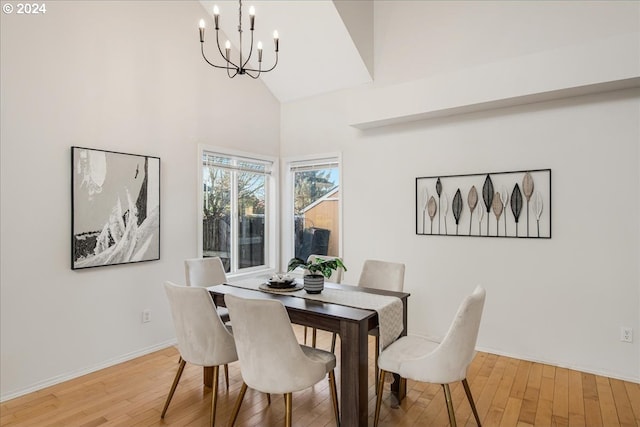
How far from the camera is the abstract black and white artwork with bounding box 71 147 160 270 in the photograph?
120 inches

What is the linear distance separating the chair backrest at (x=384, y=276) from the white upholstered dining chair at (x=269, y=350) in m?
1.30

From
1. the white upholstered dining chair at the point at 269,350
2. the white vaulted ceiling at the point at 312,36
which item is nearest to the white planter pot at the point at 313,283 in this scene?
the white upholstered dining chair at the point at 269,350

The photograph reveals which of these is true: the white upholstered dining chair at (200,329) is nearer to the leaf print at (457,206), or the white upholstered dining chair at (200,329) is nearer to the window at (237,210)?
the window at (237,210)

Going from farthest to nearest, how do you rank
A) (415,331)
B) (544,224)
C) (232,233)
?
(232,233)
(415,331)
(544,224)

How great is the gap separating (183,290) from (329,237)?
2.73 metres

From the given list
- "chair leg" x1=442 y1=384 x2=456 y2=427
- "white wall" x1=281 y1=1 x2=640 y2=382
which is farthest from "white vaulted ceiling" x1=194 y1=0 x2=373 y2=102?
"chair leg" x1=442 y1=384 x2=456 y2=427

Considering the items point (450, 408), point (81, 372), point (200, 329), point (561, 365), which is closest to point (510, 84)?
point (561, 365)

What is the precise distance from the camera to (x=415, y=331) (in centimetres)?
405

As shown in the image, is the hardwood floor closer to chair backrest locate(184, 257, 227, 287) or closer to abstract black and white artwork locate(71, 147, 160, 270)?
chair backrest locate(184, 257, 227, 287)

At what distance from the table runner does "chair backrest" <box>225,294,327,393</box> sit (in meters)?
0.51

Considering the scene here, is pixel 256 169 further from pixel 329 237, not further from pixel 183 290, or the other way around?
pixel 183 290

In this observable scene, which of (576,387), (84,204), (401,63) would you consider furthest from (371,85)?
(576,387)

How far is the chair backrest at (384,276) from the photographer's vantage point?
10.5 feet

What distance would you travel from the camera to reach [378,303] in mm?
2465
